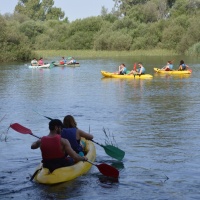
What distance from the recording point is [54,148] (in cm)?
802

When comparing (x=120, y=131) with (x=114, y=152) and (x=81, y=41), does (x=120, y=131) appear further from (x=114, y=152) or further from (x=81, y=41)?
(x=81, y=41)

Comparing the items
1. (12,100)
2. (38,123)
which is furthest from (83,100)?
(38,123)

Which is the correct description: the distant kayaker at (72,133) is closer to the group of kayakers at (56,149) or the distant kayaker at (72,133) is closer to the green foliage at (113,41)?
the group of kayakers at (56,149)

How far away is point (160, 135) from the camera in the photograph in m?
12.4

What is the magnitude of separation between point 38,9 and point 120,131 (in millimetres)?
116995

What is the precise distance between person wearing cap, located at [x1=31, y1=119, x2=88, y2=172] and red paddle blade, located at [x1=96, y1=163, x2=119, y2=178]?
0.46m

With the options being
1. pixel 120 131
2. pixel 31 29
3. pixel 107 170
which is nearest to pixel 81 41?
pixel 31 29

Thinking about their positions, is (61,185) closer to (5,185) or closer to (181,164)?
(5,185)

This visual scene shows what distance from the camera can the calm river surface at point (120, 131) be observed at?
817cm

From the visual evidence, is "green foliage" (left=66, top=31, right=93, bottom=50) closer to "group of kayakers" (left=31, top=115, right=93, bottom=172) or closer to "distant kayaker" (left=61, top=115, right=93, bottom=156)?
"distant kayaker" (left=61, top=115, right=93, bottom=156)

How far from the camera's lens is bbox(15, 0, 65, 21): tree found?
123 m

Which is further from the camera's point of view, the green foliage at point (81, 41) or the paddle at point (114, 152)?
the green foliage at point (81, 41)

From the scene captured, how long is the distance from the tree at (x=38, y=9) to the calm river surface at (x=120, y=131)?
9834 centimetres

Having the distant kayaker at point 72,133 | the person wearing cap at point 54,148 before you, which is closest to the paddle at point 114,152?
the distant kayaker at point 72,133
